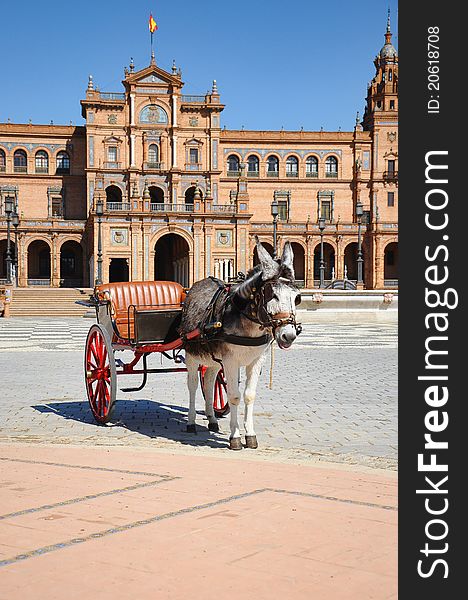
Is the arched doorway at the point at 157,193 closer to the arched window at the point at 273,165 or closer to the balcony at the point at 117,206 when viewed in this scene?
the balcony at the point at 117,206

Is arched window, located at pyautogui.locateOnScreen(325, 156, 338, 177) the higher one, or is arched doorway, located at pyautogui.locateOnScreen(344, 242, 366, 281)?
arched window, located at pyautogui.locateOnScreen(325, 156, 338, 177)

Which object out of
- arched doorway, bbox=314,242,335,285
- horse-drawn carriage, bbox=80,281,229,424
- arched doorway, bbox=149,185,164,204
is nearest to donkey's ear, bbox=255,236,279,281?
horse-drawn carriage, bbox=80,281,229,424

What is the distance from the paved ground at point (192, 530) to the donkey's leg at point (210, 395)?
1623 millimetres

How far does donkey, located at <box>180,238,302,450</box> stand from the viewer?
7285mm

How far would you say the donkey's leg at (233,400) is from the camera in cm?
780

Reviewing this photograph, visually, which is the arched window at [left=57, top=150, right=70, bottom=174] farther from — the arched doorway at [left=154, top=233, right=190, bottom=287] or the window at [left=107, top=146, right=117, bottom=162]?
the arched doorway at [left=154, top=233, right=190, bottom=287]

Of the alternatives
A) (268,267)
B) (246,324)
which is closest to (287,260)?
(268,267)

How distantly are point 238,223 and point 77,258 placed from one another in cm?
1586

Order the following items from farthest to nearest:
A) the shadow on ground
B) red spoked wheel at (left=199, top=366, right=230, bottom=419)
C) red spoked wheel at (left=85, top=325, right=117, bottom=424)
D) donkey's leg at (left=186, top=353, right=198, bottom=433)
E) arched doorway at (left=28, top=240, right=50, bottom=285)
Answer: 1. arched doorway at (left=28, top=240, right=50, bottom=285)
2. red spoked wheel at (left=199, top=366, right=230, bottom=419)
3. red spoked wheel at (left=85, top=325, right=117, bottom=424)
4. donkey's leg at (left=186, top=353, right=198, bottom=433)
5. the shadow on ground

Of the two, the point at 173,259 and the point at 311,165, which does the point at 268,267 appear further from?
the point at 311,165

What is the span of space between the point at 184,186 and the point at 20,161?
1441cm

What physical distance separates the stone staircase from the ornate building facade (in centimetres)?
1022

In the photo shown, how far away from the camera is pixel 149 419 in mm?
9883

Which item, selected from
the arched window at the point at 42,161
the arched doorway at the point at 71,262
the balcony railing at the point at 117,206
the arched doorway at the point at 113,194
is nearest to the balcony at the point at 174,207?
the balcony railing at the point at 117,206
